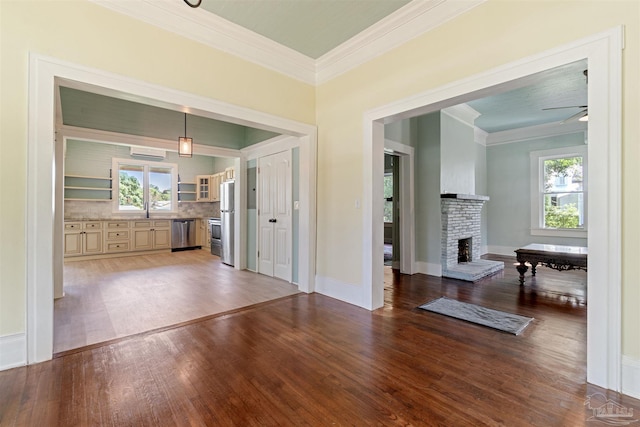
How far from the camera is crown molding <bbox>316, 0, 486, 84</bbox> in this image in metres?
2.53

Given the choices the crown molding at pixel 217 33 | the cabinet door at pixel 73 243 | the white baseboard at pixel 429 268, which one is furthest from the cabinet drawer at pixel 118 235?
the white baseboard at pixel 429 268

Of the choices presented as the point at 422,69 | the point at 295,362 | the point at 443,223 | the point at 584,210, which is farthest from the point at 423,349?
the point at 584,210

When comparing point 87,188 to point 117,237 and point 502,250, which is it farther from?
point 502,250

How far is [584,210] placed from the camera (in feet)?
19.5

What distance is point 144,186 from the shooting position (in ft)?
25.3

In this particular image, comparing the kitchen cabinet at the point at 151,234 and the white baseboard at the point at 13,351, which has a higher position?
the kitchen cabinet at the point at 151,234

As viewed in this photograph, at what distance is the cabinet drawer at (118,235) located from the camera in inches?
265

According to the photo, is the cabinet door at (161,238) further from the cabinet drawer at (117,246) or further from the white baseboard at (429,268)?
the white baseboard at (429,268)

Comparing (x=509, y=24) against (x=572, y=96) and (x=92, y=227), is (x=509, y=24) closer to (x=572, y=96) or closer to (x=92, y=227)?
(x=572, y=96)

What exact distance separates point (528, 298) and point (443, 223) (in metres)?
1.63

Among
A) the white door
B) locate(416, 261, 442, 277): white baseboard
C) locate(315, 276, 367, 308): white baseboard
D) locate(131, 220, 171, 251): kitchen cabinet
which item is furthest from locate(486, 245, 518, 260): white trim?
locate(131, 220, 171, 251): kitchen cabinet

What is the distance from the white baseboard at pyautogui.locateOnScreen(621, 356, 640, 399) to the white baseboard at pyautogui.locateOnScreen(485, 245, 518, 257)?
584cm

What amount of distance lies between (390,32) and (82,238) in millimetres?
7364

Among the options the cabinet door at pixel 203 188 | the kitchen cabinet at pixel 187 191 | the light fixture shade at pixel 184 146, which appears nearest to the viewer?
the light fixture shade at pixel 184 146
